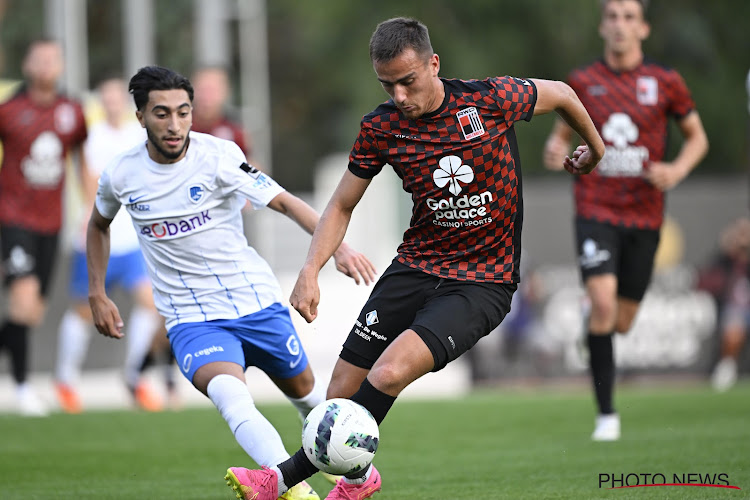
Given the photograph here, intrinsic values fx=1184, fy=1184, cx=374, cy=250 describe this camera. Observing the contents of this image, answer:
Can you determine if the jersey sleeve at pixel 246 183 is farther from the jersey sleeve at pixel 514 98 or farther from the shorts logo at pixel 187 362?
the jersey sleeve at pixel 514 98

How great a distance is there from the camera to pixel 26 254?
1029 cm

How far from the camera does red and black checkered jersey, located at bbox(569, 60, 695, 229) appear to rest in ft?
26.9

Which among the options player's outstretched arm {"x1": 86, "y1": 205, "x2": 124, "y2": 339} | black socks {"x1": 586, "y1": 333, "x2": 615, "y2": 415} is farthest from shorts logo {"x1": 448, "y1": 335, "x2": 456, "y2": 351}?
black socks {"x1": 586, "y1": 333, "x2": 615, "y2": 415}

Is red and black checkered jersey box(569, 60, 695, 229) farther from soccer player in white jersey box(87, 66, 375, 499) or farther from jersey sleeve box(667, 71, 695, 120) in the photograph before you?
soccer player in white jersey box(87, 66, 375, 499)

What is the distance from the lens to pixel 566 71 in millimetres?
25469

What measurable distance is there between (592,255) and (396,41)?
331cm

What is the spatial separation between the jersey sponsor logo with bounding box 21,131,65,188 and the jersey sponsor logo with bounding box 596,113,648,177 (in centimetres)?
494

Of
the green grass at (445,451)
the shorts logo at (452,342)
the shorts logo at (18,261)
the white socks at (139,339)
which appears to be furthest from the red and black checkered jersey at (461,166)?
the white socks at (139,339)

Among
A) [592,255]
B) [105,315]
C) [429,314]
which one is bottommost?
[592,255]

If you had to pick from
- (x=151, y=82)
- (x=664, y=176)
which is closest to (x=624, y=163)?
(x=664, y=176)

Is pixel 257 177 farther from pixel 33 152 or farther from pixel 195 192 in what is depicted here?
pixel 33 152

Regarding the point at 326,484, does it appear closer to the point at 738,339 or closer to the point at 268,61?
the point at 738,339

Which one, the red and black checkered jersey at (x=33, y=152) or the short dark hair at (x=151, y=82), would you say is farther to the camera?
the red and black checkered jersey at (x=33, y=152)

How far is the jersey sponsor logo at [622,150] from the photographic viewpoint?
26.9 feet
